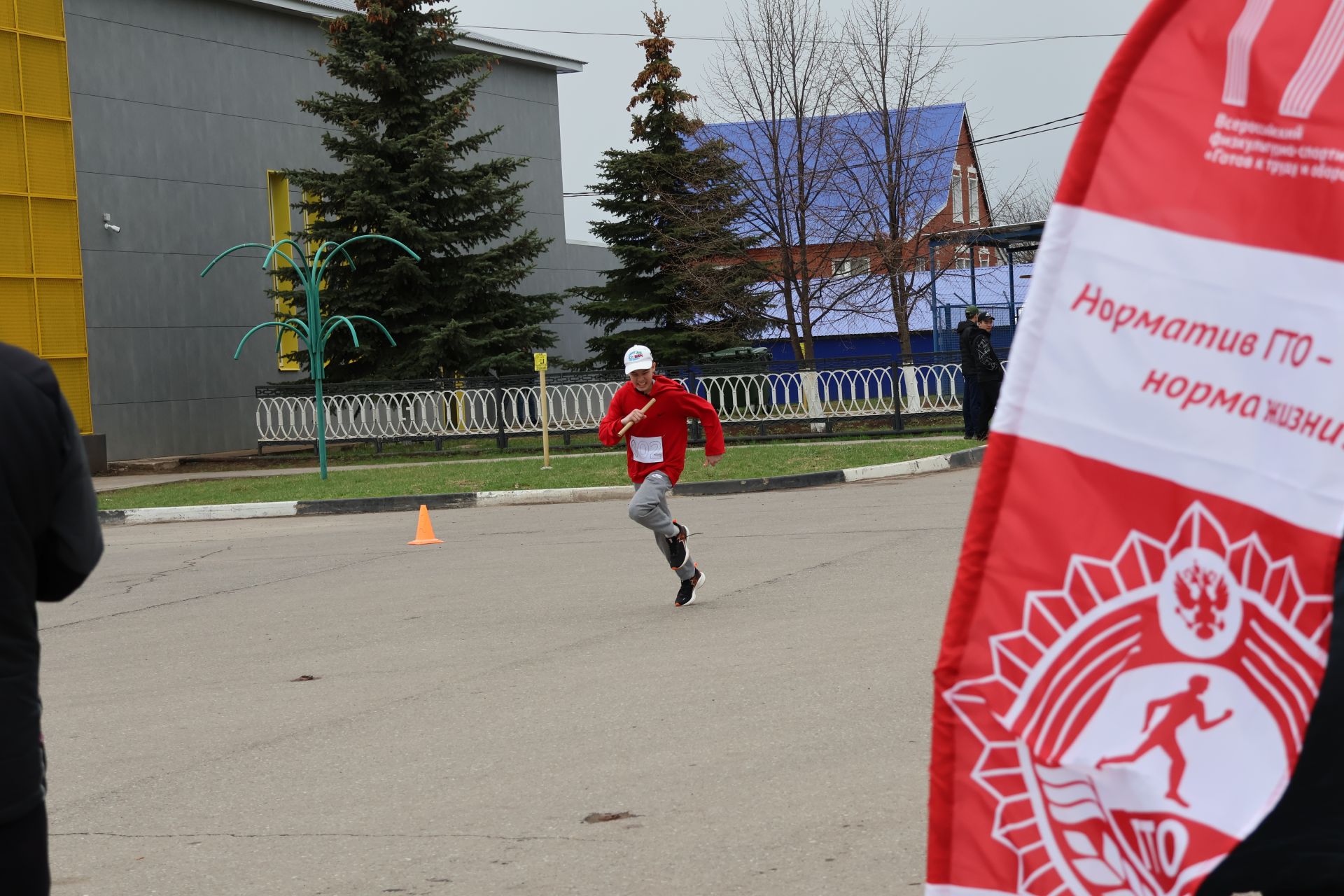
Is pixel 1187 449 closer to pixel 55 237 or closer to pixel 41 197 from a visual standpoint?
pixel 41 197

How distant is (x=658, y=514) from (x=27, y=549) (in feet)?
24.7

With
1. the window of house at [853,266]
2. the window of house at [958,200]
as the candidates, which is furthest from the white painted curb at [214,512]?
the window of house at [958,200]

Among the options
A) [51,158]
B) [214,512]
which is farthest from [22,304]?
[214,512]

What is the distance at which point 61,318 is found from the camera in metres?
30.5

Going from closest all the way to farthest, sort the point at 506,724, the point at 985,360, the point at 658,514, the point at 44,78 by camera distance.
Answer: the point at 506,724 < the point at 658,514 < the point at 985,360 < the point at 44,78


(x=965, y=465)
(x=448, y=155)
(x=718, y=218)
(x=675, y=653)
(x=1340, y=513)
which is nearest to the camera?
(x=1340, y=513)

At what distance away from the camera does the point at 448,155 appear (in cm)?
3158

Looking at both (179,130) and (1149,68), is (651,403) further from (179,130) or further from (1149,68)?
(179,130)

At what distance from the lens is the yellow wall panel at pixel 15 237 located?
29.1m

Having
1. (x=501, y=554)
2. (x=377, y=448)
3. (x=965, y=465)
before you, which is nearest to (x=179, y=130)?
(x=377, y=448)

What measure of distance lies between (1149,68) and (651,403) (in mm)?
8496

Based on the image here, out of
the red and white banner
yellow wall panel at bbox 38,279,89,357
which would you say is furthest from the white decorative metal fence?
the red and white banner

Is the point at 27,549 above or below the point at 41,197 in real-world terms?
below

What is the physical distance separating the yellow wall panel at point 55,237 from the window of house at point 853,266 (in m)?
16.4
